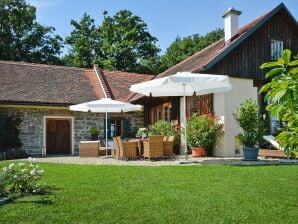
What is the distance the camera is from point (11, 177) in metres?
6.55

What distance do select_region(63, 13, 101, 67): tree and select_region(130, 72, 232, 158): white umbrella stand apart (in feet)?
76.6

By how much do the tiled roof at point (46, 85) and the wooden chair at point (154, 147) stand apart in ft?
24.2

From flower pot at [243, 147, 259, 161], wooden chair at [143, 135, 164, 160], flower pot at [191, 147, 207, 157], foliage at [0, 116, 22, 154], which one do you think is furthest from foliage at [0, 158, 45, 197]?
foliage at [0, 116, 22, 154]

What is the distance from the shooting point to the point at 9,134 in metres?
17.1

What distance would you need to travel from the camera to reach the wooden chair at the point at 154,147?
39.9 feet

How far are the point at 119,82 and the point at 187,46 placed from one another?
→ 19207 millimetres

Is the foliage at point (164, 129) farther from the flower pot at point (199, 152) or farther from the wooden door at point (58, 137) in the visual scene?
the wooden door at point (58, 137)

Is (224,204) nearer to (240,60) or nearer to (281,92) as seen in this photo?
(281,92)

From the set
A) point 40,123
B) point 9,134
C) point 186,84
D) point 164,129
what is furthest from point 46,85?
point 186,84

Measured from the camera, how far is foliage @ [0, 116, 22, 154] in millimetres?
17031

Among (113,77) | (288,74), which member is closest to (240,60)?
(113,77)

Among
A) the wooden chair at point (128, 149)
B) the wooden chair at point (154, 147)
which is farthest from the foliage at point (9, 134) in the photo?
the wooden chair at point (154, 147)

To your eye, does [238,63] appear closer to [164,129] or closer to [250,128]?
[164,129]

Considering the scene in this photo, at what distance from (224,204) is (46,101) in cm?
1358
